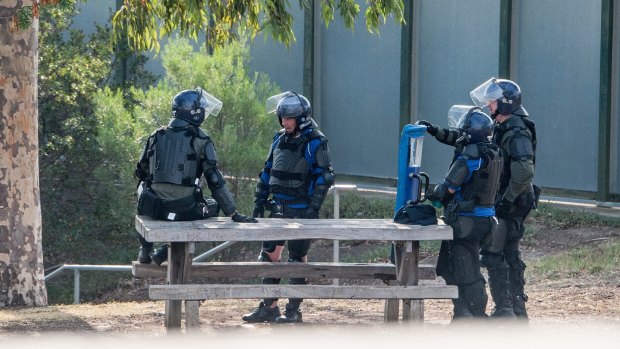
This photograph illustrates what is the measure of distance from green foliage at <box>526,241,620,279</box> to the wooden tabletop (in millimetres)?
3571

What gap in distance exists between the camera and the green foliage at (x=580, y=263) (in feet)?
41.2

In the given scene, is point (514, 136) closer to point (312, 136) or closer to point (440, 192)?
point (440, 192)

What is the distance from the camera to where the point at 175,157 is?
975 centimetres

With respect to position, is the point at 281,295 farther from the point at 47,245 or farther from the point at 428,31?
the point at 428,31

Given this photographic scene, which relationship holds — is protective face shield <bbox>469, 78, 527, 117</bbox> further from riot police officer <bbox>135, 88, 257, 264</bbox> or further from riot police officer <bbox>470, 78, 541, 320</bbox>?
riot police officer <bbox>135, 88, 257, 264</bbox>

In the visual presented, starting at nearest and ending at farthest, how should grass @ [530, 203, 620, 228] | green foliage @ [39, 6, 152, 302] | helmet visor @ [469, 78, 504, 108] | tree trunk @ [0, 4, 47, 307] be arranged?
1. helmet visor @ [469, 78, 504, 108]
2. tree trunk @ [0, 4, 47, 307]
3. grass @ [530, 203, 620, 228]
4. green foliage @ [39, 6, 152, 302]

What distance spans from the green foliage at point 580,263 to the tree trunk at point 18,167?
4854 mm

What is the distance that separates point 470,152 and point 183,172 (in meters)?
2.16

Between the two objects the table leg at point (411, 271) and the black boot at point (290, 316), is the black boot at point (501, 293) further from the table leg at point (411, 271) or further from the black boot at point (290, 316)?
the black boot at point (290, 316)

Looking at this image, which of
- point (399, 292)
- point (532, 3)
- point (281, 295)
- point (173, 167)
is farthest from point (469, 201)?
point (532, 3)

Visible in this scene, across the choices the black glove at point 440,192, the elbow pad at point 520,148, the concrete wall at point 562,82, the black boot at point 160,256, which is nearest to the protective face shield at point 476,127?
the elbow pad at point 520,148

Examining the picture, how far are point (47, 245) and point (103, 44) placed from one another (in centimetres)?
268

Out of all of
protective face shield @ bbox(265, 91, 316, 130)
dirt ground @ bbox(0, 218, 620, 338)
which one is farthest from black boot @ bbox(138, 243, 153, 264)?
protective face shield @ bbox(265, 91, 316, 130)

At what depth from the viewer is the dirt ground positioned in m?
10.1
